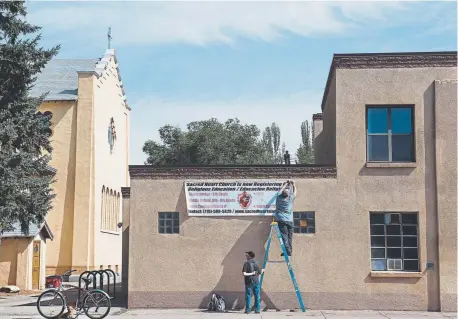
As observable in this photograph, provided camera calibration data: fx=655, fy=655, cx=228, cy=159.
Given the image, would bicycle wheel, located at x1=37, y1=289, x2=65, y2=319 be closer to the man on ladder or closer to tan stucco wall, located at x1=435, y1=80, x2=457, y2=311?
the man on ladder

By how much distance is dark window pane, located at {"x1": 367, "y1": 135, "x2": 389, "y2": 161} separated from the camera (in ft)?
59.5

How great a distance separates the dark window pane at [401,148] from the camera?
18.1 metres

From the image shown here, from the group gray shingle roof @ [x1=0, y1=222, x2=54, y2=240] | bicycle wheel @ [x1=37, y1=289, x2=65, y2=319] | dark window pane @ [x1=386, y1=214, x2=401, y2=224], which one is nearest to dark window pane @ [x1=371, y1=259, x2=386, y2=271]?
dark window pane @ [x1=386, y1=214, x2=401, y2=224]

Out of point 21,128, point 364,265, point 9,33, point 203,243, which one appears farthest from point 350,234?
point 9,33

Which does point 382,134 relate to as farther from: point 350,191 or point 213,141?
point 213,141

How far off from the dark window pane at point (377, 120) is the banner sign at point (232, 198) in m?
3.01

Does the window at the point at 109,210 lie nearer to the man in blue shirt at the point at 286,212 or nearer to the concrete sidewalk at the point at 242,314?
the concrete sidewalk at the point at 242,314

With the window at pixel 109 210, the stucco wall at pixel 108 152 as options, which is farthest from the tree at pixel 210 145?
the window at pixel 109 210

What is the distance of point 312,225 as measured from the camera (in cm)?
1784

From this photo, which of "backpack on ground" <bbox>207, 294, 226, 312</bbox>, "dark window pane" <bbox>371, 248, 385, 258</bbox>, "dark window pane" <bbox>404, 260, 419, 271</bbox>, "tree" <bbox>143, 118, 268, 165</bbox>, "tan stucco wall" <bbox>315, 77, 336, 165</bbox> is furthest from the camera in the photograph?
"tree" <bbox>143, 118, 268, 165</bbox>

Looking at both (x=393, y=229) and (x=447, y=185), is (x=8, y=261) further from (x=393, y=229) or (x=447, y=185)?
(x=447, y=185)

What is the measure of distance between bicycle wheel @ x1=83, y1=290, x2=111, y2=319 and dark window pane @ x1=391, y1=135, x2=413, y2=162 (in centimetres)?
858

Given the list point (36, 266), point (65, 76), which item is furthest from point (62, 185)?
point (36, 266)

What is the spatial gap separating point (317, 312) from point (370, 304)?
4.88 ft
